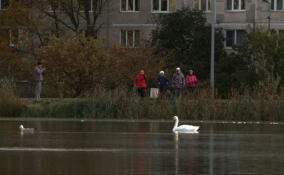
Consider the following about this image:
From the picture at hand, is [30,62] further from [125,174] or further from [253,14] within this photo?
[125,174]

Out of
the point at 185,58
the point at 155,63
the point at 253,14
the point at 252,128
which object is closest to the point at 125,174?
the point at 252,128

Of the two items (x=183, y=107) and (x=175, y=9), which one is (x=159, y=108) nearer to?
(x=183, y=107)

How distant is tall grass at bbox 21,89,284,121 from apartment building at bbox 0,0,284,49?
4470 centimetres

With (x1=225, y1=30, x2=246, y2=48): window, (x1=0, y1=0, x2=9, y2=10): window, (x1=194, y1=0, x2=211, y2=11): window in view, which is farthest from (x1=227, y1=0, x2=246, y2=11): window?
(x1=0, y1=0, x2=9, y2=10): window

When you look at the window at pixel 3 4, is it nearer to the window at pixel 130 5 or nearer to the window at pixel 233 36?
the window at pixel 130 5

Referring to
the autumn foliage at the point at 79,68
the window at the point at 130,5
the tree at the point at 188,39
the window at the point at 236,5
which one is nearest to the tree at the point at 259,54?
the tree at the point at 188,39

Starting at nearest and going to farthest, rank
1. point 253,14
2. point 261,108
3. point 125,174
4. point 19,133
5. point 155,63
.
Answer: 1. point 125,174
2. point 19,133
3. point 261,108
4. point 155,63
5. point 253,14

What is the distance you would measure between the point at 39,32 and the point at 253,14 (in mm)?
18772

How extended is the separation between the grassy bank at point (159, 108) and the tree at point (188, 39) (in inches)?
1362

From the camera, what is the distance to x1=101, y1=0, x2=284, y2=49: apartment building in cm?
9062

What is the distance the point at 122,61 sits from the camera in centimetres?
6212

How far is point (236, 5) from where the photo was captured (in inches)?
3639

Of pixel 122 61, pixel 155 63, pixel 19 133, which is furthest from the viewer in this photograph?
pixel 155 63

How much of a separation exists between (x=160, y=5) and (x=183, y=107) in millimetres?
53149
